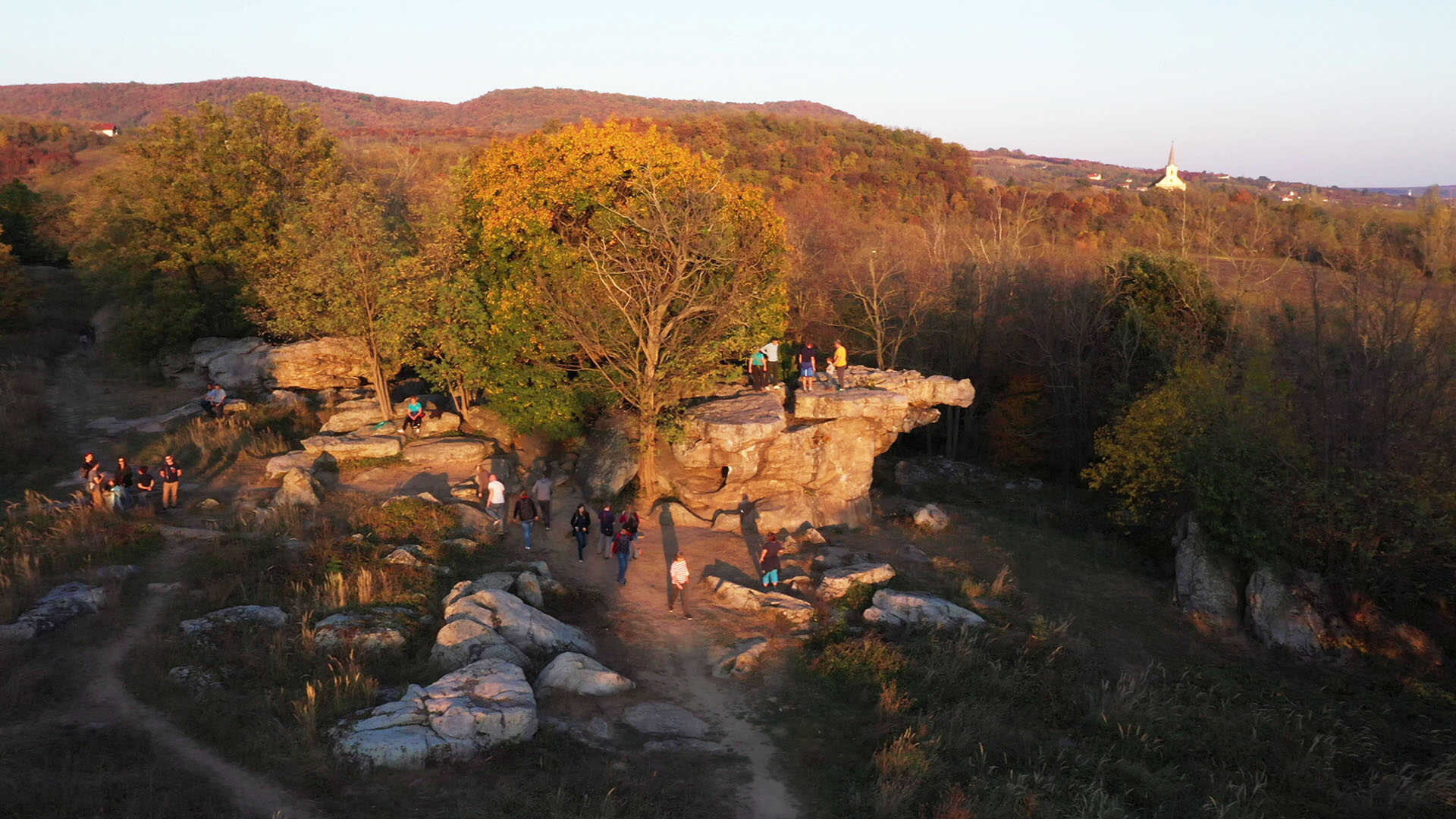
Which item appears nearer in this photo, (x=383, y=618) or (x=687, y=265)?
(x=383, y=618)

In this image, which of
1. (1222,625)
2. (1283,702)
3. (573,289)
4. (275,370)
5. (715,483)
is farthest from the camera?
(275,370)

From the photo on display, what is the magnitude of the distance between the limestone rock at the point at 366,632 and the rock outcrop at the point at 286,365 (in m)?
17.6

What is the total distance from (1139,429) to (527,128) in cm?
10084

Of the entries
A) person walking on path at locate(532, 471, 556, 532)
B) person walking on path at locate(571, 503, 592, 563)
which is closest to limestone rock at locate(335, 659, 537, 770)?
person walking on path at locate(571, 503, 592, 563)

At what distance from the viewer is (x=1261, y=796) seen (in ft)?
39.0

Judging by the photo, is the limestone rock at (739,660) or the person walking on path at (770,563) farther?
the person walking on path at (770,563)

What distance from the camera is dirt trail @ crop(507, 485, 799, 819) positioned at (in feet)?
38.8

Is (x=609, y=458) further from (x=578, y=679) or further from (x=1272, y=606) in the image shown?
(x=1272, y=606)

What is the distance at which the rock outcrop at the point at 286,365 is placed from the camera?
3062 cm

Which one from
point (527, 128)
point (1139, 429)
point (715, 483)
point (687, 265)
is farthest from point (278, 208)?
point (527, 128)

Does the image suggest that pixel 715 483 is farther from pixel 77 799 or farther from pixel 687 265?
pixel 77 799

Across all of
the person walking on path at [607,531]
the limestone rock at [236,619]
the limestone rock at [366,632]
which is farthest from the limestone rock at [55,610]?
the person walking on path at [607,531]

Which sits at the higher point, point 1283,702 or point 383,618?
point 383,618

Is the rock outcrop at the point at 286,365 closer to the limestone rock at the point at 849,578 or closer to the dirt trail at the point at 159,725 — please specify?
the dirt trail at the point at 159,725
